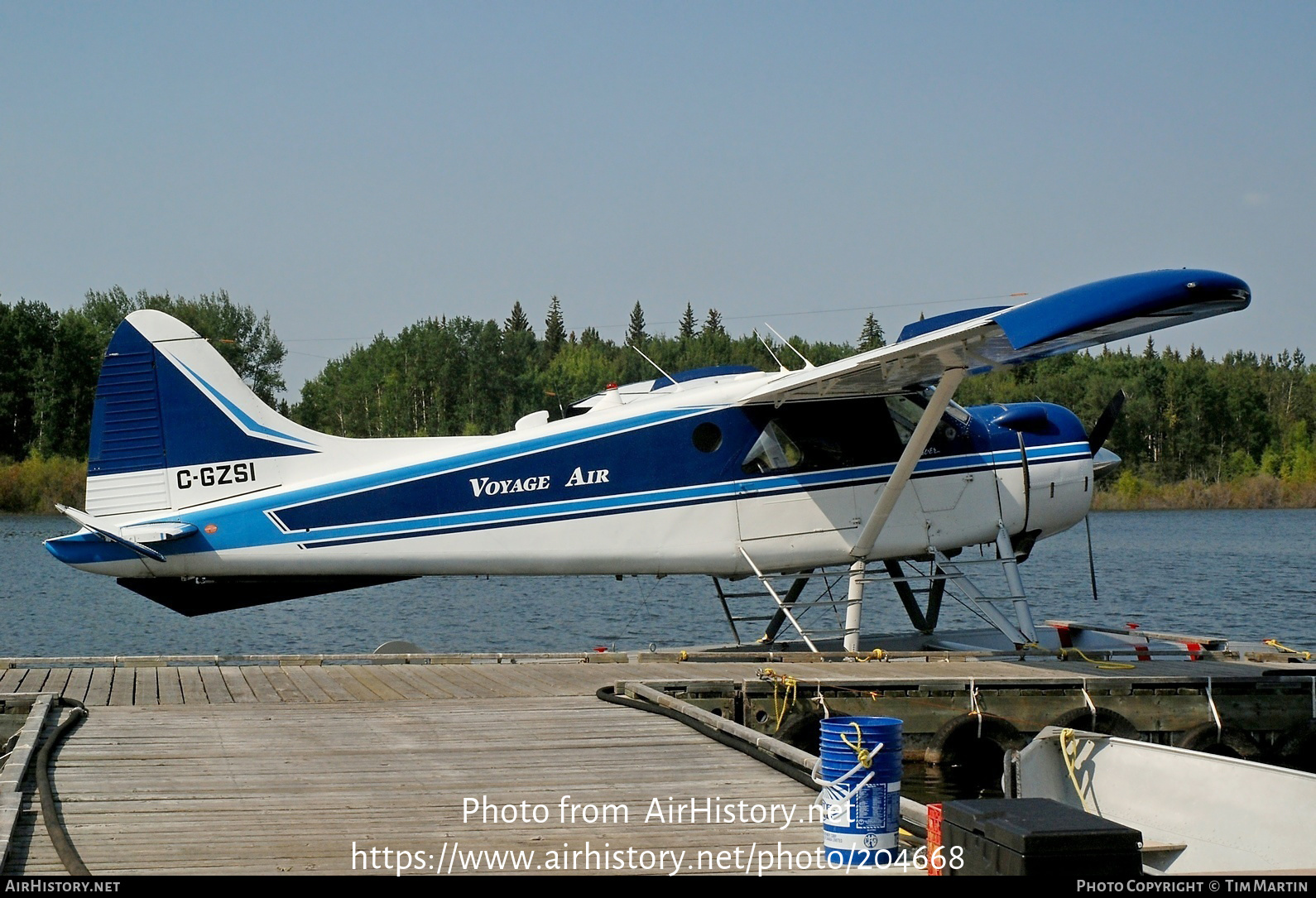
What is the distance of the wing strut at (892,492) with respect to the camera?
33.4ft

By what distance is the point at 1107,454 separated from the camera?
12.9 m

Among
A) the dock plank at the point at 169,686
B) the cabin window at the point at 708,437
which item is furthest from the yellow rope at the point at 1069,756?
the dock plank at the point at 169,686

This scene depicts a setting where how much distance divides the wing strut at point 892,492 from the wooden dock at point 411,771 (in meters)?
1.14

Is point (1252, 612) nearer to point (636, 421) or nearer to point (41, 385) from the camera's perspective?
point (636, 421)

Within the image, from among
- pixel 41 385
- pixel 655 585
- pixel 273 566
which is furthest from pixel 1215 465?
pixel 273 566

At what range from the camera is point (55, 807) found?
17.3 feet

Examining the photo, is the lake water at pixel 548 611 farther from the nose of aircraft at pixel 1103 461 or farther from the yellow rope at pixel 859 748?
the yellow rope at pixel 859 748

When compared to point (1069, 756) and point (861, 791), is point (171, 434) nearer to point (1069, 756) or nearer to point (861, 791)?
point (1069, 756)

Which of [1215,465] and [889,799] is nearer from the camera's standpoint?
[889,799]

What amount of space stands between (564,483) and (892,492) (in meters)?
2.65

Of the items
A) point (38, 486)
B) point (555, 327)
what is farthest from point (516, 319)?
point (38, 486)

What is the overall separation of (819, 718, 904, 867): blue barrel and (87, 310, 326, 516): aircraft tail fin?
632cm

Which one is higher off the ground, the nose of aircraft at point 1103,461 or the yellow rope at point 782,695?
the nose of aircraft at point 1103,461
